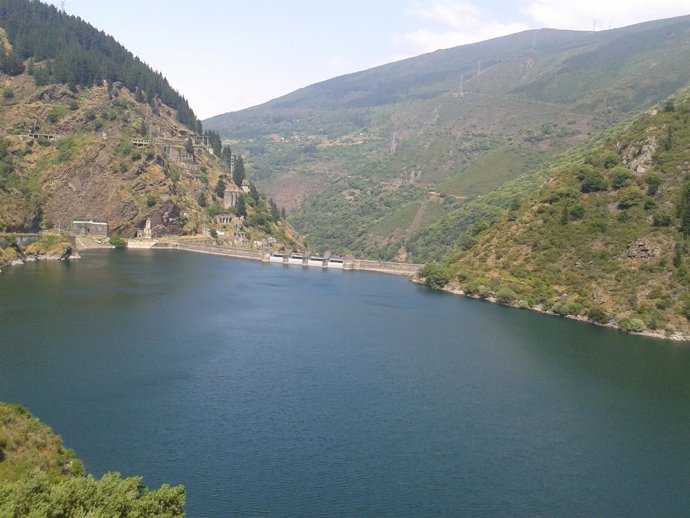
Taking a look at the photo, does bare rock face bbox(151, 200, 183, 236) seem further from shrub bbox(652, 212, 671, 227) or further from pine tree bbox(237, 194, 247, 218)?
shrub bbox(652, 212, 671, 227)

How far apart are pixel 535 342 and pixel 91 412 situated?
43.3 metres

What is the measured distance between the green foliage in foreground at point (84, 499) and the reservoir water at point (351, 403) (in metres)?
5.61

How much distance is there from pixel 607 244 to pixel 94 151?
9510 centimetres

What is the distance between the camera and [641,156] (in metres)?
95.6

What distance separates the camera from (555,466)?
38.1 m

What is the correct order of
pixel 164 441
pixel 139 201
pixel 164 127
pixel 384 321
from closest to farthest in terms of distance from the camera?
pixel 164 441 → pixel 384 321 → pixel 139 201 → pixel 164 127

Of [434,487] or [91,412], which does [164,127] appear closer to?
[91,412]

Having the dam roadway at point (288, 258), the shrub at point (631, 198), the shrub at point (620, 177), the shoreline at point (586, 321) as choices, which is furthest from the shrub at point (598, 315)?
the dam roadway at point (288, 258)

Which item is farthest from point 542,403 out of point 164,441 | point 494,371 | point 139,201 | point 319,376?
point 139,201

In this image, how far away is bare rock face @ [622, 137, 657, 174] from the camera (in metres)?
94.4

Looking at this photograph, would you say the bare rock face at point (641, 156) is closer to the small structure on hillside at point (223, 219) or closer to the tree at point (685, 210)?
the tree at point (685, 210)

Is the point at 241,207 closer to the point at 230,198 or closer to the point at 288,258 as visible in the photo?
the point at 230,198

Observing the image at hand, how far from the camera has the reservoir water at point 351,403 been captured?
112ft

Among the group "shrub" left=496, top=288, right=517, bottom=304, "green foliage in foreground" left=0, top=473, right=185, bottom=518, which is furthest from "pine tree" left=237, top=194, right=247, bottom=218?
"green foliage in foreground" left=0, top=473, right=185, bottom=518
